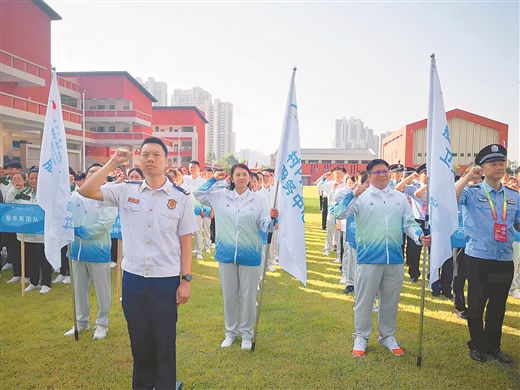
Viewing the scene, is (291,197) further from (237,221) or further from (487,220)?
(487,220)

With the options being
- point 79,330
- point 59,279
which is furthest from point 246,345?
point 59,279

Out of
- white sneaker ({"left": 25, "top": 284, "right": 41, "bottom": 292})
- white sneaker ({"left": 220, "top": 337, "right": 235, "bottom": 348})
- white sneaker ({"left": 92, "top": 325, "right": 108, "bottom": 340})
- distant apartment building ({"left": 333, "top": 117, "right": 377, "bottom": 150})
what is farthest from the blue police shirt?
distant apartment building ({"left": 333, "top": 117, "right": 377, "bottom": 150})

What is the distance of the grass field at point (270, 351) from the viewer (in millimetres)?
3744

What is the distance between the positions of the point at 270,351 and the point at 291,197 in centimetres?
178

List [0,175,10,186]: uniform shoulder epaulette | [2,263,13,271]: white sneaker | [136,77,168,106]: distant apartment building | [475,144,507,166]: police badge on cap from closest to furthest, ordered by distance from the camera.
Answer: [475,144,507,166]: police badge on cap → [2,263,13,271]: white sneaker → [0,175,10,186]: uniform shoulder epaulette → [136,77,168,106]: distant apartment building

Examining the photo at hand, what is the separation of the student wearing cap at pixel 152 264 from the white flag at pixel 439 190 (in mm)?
2382

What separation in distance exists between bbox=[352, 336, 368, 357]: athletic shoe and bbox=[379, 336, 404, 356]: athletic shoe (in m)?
0.26

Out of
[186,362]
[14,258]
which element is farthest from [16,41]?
[186,362]

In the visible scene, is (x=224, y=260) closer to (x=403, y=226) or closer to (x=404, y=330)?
(x=403, y=226)

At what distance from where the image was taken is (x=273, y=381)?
3.73 meters

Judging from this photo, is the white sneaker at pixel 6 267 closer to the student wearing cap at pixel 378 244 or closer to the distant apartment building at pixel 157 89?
the student wearing cap at pixel 378 244

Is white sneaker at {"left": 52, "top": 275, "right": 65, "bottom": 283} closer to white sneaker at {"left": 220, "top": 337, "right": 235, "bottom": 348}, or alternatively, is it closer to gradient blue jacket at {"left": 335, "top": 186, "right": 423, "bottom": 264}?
white sneaker at {"left": 220, "top": 337, "right": 235, "bottom": 348}

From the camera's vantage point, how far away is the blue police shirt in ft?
13.5

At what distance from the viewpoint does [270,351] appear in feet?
14.4
